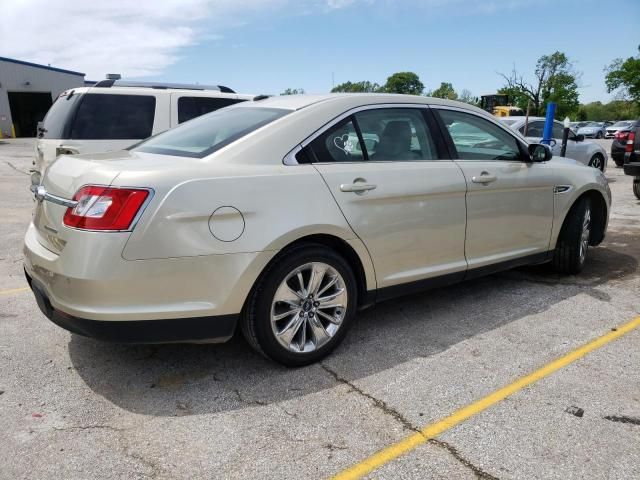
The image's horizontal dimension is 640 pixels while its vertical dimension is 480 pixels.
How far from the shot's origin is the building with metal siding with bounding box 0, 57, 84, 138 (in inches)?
1495

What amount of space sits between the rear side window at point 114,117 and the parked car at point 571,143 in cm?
760

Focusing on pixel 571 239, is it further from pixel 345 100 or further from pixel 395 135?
pixel 345 100

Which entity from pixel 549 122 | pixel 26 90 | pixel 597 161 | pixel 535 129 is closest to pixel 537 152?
pixel 549 122

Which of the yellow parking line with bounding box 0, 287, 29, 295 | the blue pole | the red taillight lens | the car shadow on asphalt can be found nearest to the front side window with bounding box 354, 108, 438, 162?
the car shadow on asphalt

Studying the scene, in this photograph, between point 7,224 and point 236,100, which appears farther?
point 236,100

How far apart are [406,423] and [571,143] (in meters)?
11.3

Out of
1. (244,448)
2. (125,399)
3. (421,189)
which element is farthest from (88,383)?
(421,189)

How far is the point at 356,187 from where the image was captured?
3.36 m

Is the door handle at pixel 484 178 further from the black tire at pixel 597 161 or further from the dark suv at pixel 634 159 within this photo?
the black tire at pixel 597 161

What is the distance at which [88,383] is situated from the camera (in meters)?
3.10

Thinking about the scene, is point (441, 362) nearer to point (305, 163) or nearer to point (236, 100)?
point (305, 163)

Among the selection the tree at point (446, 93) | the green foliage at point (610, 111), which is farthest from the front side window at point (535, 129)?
the green foliage at point (610, 111)

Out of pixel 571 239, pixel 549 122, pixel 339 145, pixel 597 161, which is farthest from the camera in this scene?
pixel 597 161

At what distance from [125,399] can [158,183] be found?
1188mm
